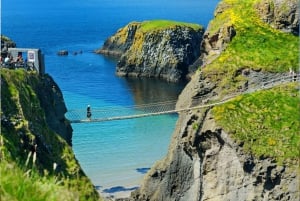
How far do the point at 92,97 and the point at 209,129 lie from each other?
37622mm

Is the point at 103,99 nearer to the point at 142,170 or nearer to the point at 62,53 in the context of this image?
the point at 142,170

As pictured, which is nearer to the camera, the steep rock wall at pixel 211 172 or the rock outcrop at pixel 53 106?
the rock outcrop at pixel 53 106

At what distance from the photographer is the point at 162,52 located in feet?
268

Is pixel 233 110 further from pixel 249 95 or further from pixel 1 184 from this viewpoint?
pixel 1 184

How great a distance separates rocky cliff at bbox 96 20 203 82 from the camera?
268ft

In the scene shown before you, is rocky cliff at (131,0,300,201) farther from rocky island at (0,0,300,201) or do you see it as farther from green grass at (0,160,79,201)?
green grass at (0,160,79,201)

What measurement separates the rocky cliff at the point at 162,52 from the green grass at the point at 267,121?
51118 mm

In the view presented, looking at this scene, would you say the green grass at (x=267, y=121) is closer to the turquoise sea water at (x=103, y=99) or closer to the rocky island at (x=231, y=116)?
the rocky island at (x=231, y=116)

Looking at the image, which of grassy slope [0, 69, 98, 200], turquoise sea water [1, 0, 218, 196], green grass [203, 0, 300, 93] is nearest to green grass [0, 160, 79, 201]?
grassy slope [0, 69, 98, 200]

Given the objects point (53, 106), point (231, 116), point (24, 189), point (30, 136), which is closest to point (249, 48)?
point (231, 116)

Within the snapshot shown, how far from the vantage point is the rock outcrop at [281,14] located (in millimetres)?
32963

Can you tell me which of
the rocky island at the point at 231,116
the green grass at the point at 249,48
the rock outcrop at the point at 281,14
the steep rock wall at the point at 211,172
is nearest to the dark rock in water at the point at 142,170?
the rocky island at the point at 231,116

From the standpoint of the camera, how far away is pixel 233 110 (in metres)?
28.3

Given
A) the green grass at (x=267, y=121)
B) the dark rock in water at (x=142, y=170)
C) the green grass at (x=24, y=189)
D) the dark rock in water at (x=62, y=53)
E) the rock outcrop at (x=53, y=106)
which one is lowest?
the dark rock in water at (x=62, y=53)
